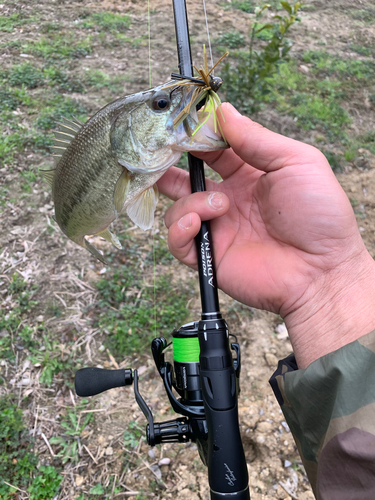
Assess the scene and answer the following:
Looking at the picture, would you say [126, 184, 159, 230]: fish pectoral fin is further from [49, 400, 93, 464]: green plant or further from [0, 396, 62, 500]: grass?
[0, 396, 62, 500]: grass

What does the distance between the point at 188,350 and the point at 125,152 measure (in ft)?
3.36

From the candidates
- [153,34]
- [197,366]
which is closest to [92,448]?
[197,366]

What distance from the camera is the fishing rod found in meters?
1.41

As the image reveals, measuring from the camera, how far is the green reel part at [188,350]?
173 cm

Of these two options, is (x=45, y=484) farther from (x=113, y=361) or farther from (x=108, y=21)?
(x=108, y=21)

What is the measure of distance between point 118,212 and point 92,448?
1907mm

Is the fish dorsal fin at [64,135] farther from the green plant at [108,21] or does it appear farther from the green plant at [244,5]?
Answer: the green plant at [244,5]

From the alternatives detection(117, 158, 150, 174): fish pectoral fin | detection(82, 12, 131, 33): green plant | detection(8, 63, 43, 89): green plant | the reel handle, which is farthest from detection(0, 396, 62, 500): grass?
detection(82, 12, 131, 33): green plant

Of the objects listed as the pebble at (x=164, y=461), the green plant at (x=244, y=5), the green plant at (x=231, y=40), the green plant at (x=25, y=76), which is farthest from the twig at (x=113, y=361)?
the green plant at (x=244, y=5)

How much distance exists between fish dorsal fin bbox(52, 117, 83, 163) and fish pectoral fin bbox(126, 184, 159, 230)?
53cm

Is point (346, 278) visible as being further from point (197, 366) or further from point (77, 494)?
point (77, 494)

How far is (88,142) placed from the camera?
1780 mm

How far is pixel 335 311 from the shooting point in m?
1.74

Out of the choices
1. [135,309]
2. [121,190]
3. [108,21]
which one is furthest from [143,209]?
[108,21]
